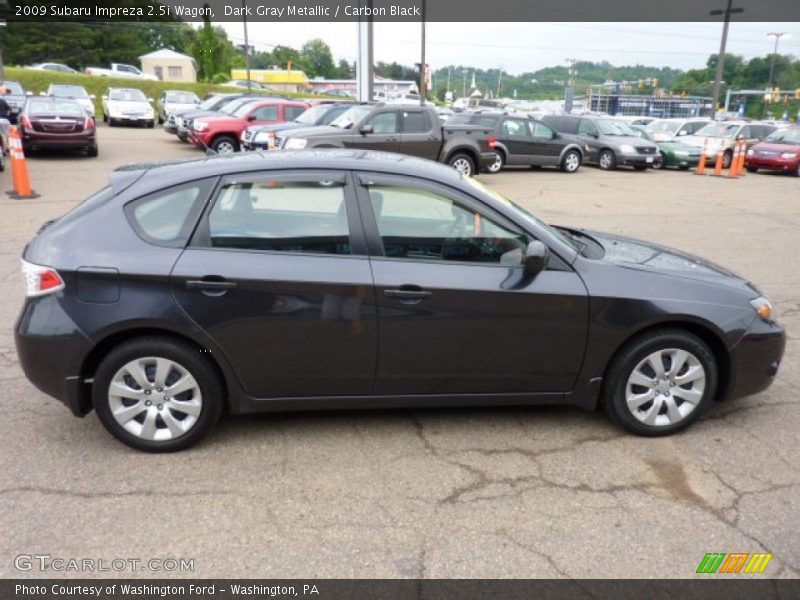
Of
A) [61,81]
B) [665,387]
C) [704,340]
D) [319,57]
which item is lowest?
[665,387]

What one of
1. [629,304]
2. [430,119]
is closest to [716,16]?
[430,119]

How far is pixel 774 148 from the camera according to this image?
20844mm

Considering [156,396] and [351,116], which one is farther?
[351,116]

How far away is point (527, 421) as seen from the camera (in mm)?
4117

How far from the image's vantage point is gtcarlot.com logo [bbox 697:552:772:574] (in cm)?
284

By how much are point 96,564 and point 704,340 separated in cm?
341

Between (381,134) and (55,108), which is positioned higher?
(55,108)

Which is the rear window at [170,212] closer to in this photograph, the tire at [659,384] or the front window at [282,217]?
the front window at [282,217]

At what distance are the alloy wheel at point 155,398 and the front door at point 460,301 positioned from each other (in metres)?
1.04

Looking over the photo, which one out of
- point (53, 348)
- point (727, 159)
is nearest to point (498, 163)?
point (727, 159)

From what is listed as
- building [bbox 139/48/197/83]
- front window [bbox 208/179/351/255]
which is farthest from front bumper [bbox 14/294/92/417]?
A: building [bbox 139/48/197/83]

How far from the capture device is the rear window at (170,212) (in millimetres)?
3549

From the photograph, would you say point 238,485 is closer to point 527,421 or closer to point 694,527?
point 527,421

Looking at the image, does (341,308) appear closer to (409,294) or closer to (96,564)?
(409,294)
